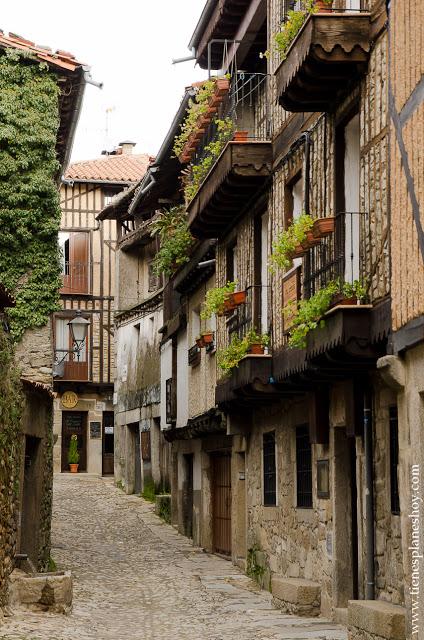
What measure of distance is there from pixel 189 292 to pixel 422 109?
14.9 m

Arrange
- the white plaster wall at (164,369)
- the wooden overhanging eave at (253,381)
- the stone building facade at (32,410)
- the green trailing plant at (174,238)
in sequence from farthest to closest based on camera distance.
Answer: the white plaster wall at (164,369), the green trailing plant at (174,238), the wooden overhanging eave at (253,381), the stone building facade at (32,410)

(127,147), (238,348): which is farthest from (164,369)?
(127,147)

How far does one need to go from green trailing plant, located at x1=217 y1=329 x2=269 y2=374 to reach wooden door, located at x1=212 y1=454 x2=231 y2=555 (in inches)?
189

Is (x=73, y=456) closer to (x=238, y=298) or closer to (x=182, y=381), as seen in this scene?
(x=182, y=381)

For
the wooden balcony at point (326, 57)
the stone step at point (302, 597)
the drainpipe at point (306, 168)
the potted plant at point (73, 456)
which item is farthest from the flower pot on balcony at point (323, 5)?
the potted plant at point (73, 456)

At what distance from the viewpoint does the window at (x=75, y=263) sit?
41594mm

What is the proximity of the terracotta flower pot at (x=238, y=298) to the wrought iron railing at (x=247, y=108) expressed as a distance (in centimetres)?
208

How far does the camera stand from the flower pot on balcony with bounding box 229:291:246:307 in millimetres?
15789

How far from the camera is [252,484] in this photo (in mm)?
17062

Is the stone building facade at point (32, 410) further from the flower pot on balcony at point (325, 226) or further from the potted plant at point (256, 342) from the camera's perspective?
the flower pot on balcony at point (325, 226)

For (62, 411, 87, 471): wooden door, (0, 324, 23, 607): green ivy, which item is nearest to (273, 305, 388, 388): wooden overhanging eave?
(0, 324, 23, 607): green ivy

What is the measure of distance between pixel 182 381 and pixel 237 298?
8.48m

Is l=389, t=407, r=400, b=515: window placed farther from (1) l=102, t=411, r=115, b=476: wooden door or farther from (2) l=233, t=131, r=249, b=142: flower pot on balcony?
(1) l=102, t=411, r=115, b=476: wooden door

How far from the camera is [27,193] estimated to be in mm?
18172
